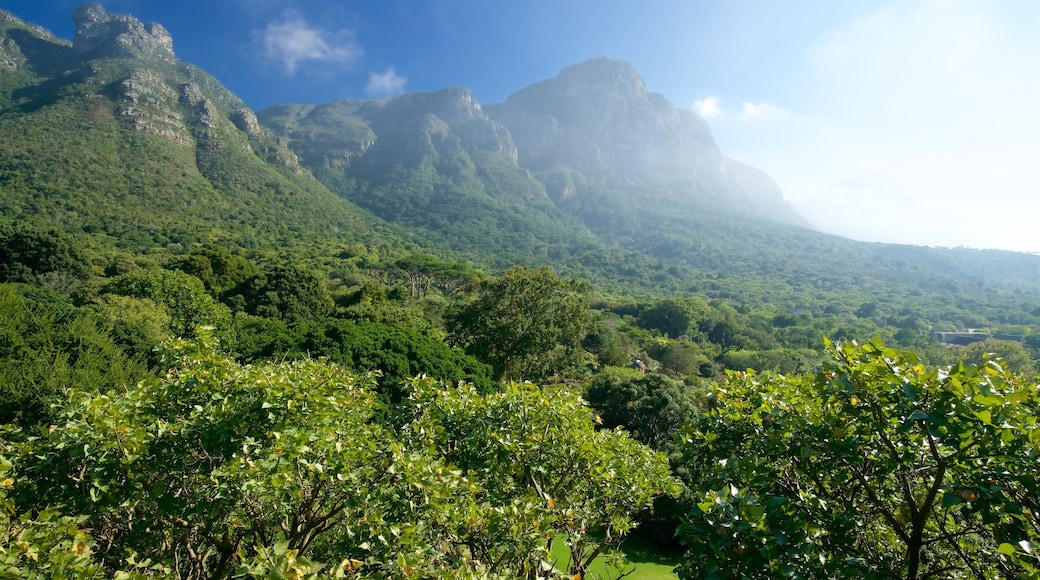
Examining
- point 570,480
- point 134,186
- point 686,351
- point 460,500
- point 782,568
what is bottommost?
point 686,351

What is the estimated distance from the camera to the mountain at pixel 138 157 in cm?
5841

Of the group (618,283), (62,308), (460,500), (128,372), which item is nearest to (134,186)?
(62,308)

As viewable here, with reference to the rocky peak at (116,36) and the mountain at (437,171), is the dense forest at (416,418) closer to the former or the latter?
the mountain at (437,171)

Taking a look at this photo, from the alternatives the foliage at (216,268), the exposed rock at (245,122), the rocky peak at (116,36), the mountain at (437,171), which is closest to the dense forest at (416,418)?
the foliage at (216,268)

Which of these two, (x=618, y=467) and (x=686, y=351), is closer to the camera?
(x=618, y=467)

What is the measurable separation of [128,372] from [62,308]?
21.2ft

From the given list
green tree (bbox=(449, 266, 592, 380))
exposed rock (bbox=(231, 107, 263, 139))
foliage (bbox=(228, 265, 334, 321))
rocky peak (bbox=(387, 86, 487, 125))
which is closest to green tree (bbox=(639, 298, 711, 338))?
green tree (bbox=(449, 266, 592, 380))

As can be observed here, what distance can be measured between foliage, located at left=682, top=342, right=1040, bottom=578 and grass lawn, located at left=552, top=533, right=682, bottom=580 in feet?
29.9

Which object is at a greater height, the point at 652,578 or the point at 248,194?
the point at 248,194

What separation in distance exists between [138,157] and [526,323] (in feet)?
272

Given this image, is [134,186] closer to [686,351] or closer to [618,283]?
[686,351]

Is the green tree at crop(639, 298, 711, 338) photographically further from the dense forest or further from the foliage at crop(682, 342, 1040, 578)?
the foliage at crop(682, 342, 1040, 578)

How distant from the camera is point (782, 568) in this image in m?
2.70

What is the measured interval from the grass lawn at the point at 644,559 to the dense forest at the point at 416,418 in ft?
0.53
